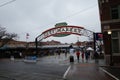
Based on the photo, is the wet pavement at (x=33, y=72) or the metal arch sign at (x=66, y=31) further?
the metal arch sign at (x=66, y=31)

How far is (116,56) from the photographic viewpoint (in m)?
28.8

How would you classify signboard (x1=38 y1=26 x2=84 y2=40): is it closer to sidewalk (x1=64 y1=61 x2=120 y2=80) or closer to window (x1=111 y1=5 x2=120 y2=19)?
window (x1=111 y1=5 x2=120 y2=19)

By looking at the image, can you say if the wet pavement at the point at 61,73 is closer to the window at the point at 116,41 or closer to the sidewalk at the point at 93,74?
the sidewalk at the point at 93,74

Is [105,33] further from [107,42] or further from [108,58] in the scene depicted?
[108,58]

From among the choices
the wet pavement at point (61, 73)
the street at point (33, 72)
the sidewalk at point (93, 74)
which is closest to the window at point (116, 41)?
the wet pavement at point (61, 73)

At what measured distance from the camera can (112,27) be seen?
2944 centimetres

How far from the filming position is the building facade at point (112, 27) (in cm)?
2894

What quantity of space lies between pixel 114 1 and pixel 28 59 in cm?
1903

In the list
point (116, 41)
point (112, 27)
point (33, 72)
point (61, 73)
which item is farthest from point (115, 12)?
point (33, 72)

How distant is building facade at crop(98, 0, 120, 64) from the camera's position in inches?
1139


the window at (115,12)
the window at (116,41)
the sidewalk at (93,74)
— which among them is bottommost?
the sidewalk at (93,74)

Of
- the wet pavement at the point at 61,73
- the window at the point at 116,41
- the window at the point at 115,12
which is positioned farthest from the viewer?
the window at the point at 115,12

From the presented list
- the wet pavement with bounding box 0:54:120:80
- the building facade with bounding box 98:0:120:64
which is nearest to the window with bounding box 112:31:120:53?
the building facade with bounding box 98:0:120:64

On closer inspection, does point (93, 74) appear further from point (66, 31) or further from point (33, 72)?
point (66, 31)
